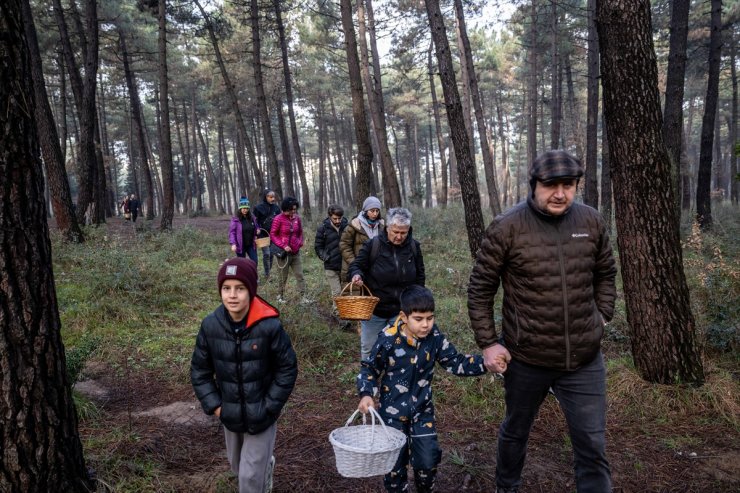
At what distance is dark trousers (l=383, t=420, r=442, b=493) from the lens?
315 centimetres

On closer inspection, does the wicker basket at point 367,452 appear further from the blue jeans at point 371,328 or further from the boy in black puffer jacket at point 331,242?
the boy in black puffer jacket at point 331,242

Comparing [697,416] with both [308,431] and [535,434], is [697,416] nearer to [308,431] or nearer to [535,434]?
[535,434]

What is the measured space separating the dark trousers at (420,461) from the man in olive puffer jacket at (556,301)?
63 cm

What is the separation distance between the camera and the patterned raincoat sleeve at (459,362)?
317cm

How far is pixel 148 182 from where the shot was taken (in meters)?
22.9

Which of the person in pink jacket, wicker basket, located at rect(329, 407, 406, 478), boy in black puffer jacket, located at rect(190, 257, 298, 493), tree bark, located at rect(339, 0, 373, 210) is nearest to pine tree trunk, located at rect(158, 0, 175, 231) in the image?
tree bark, located at rect(339, 0, 373, 210)

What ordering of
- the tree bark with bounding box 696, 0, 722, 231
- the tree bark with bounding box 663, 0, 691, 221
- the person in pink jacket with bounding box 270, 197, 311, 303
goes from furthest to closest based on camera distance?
1. the tree bark with bounding box 696, 0, 722, 231
2. the tree bark with bounding box 663, 0, 691, 221
3. the person in pink jacket with bounding box 270, 197, 311, 303

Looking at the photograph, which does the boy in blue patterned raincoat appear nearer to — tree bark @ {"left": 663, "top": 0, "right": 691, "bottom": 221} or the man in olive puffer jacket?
the man in olive puffer jacket

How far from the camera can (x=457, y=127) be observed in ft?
29.7

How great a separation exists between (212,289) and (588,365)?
857 centimetres

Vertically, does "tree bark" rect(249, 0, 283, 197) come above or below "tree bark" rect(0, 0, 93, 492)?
above

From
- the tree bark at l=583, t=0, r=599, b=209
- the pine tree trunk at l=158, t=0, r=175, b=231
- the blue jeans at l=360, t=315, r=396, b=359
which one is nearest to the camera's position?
the blue jeans at l=360, t=315, r=396, b=359

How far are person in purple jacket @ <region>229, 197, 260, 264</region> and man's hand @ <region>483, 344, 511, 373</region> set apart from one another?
25.1ft

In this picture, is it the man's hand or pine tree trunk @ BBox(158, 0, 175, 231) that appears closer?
the man's hand
